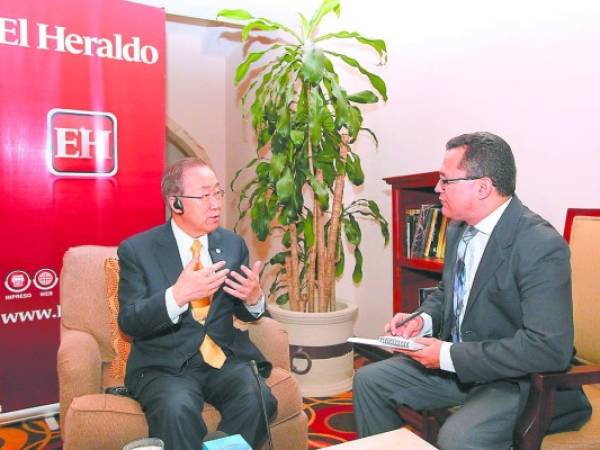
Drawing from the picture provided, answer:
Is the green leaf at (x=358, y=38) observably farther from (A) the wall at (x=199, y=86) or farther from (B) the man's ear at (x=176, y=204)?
(A) the wall at (x=199, y=86)

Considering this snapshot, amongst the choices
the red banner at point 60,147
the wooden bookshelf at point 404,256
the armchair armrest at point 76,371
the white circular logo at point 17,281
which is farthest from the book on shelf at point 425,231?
the white circular logo at point 17,281

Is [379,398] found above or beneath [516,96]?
beneath

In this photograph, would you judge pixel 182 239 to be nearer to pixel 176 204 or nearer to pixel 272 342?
pixel 176 204

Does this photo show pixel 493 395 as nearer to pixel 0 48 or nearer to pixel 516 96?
pixel 516 96

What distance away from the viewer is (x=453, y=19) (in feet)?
9.58

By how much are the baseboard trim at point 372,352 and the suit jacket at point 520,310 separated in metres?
1.88

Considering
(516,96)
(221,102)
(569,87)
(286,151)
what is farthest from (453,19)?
(221,102)

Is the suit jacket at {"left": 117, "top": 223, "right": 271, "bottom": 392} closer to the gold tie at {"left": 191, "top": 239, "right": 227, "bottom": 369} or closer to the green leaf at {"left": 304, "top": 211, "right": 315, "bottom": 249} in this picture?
the gold tie at {"left": 191, "top": 239, "right": 227, "bottom": 369}

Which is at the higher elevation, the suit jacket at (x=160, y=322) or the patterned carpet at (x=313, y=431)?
the suit jacket at (x=160, y=322)

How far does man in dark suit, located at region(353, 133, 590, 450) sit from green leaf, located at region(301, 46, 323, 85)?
45.4 inches

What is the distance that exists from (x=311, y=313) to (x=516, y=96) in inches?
61.9

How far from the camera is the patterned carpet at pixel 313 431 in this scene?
2.48 m

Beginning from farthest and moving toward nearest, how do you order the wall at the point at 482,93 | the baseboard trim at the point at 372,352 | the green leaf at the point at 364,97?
the baseboard trim at the point at 372,352
the green leaf at the point at 364,97
the wall at the point at 482,93

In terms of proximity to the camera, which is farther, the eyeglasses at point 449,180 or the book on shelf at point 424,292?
the book on shelf at point 424,292
